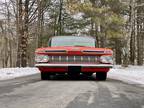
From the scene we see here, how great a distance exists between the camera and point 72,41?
52.4ft

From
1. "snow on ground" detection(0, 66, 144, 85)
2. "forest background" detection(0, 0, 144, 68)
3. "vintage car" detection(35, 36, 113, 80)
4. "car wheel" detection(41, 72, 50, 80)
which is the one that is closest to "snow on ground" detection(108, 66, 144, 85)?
"snow on ground" detection(0, 66, 144, 85)

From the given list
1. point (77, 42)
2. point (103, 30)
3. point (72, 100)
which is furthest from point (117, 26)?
point (72, 100)

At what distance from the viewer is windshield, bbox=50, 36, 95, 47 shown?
52.0ft

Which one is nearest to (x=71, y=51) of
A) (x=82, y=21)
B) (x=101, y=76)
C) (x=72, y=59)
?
(x=72, y=59)

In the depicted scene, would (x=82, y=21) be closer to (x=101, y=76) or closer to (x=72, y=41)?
(x=72, y=41)

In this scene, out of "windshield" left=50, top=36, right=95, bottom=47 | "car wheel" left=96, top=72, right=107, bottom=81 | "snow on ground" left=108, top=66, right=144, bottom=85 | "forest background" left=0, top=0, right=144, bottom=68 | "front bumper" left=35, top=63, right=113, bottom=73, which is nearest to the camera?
"front bumper" left=35, top=63, right=113, bottom=73

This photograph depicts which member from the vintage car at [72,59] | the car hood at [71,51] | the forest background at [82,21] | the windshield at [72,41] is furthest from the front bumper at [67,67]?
the forest background at [82,21]

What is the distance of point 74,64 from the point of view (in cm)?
1396

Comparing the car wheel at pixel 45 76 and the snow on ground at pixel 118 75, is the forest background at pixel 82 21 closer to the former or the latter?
the snow on ground at pixel 118 75

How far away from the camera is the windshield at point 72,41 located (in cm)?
Result: 1584

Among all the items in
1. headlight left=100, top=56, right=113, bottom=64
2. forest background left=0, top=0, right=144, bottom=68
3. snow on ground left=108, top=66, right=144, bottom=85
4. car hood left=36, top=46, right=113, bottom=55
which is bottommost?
snow on ground left=108, top=66, right=144, bottom=85

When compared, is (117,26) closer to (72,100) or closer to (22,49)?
(22,49)

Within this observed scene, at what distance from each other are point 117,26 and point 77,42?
2276cm

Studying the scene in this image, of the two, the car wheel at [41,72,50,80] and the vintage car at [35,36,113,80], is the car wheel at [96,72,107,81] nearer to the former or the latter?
the vintage car at [35,36,113,80]
